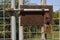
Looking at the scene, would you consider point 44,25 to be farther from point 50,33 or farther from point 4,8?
point 4,8

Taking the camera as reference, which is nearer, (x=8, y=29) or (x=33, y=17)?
(x=33, y=17)

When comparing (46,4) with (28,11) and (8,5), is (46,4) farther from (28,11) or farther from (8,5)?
(8,5)

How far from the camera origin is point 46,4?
239 centimetres

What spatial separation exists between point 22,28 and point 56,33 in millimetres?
501

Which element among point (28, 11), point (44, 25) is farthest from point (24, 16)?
point (44, 25)

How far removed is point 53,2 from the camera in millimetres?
2441

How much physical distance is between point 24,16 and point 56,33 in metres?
0.53

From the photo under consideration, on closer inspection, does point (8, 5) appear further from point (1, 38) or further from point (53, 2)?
point (53, 2)

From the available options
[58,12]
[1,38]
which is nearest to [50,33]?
[58,12]

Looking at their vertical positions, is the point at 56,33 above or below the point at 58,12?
below

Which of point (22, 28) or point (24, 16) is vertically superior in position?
point (24, 16)

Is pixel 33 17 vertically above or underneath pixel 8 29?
above

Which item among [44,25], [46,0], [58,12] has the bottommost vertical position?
[44,25]

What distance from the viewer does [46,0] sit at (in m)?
2.42
